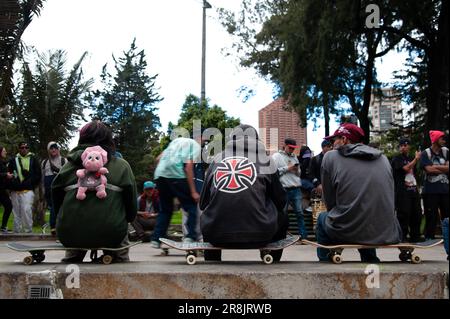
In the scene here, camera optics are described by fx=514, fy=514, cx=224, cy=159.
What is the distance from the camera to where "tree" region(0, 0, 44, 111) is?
10.7 metres

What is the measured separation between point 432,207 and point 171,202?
4547 millimetres

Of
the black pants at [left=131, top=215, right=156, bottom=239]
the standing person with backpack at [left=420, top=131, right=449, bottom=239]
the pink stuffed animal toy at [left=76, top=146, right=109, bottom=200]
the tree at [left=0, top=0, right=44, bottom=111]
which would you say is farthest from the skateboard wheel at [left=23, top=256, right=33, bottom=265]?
the tree at [left=0, top=0, right=44, bottom=111]

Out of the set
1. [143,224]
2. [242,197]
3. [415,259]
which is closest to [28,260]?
[242,197]

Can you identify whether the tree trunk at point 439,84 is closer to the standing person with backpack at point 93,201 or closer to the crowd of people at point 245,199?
the crowd of people at point 245,199

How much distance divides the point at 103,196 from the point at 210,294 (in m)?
1.30

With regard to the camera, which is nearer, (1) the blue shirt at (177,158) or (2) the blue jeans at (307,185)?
(1) the blue shirt at (177,158)

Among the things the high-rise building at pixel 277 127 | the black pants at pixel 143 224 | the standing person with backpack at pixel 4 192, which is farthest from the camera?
the high-rise building at pixel 277 127

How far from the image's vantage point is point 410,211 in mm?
9203

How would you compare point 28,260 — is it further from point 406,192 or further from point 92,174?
point 406,192

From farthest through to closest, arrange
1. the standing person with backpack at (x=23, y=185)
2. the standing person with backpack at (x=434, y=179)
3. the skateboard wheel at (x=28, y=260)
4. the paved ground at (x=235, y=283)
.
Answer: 1. the standing person with backpack at (x=23, y=185)
2. the standing person with backpack at (x=434, y=179)
3. the skateboard wheel at (x=28, y=260)
4. the paved ground at (x=235, y=283)

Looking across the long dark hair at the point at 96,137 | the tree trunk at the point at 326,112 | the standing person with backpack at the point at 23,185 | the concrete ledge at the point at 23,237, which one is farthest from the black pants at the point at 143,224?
the tree trunk at the point at 326,112

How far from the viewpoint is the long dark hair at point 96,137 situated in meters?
4.64

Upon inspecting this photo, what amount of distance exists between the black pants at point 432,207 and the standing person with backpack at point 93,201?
5.82 meters

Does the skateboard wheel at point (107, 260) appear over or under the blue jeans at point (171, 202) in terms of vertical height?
under
